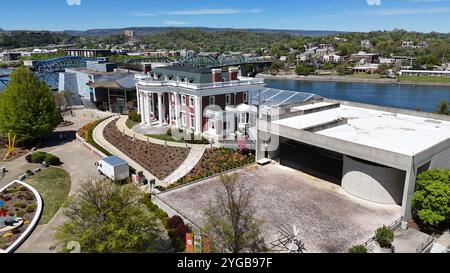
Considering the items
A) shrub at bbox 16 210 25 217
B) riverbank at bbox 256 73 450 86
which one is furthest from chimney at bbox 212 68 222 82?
riverbank at bbox 256 73 450 86

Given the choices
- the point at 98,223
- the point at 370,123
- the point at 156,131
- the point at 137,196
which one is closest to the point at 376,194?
the point at 370,123

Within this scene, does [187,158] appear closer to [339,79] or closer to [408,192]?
[408,192]

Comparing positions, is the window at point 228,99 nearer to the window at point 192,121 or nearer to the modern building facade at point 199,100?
the modern building facade at point 199,100

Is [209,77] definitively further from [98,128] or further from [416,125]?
[416,125]

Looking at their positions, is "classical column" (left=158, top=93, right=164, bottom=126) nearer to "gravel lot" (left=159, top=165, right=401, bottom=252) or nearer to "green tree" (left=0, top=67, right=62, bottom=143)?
"green tree" (left=0, top=67, right=62, bottom=143)

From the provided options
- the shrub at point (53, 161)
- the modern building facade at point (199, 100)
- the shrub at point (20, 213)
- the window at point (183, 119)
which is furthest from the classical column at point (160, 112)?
the shrub at point (20, 213)
